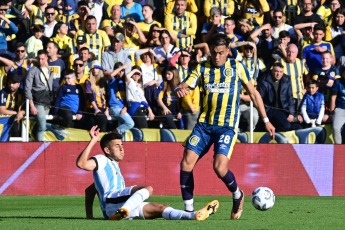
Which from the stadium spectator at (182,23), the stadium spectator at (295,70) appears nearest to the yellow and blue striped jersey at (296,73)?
the stadium spectator at (295,70)

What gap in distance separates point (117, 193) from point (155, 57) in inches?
348

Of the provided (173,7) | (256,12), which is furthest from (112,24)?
(256,12)

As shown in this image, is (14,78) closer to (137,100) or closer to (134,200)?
(137,100)

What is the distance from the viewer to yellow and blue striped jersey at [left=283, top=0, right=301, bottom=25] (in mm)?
18797

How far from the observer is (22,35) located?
57.5ft

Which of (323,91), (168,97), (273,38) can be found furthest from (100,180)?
(273,38)

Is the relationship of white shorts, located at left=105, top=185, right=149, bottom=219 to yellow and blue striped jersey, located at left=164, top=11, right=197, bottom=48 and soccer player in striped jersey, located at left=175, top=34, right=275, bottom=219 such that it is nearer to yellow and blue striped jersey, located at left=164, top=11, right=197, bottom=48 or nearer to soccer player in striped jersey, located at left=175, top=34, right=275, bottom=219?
soccer player in striped jersey, located at left=175, top=34, right=275, bottom=219

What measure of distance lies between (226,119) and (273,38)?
9121mm

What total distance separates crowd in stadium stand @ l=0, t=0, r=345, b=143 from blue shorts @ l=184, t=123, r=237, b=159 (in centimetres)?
600

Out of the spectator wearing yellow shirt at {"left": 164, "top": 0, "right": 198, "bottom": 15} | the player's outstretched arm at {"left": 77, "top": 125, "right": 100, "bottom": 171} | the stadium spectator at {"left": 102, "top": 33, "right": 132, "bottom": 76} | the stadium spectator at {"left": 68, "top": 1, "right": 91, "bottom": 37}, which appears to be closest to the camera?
the player's outstretched arm at {"left": 77, "top": 125, "right": 100, "bottom": 171}

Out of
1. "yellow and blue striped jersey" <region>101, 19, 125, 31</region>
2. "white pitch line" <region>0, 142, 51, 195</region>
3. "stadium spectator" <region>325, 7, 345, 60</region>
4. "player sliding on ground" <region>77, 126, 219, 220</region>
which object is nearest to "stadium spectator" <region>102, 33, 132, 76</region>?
"yellow and blue striped jersey" <region>101, 19, 125, 31</region>

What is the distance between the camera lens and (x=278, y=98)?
15.1 meters

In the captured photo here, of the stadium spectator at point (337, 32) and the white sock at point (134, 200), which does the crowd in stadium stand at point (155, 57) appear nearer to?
the stadium spectator at point (337, 32)

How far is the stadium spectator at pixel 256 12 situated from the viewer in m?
18.0
